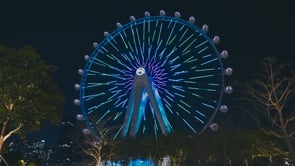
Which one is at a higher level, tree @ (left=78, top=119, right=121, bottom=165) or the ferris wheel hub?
the ferris wheel hub

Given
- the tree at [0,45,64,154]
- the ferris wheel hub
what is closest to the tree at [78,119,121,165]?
the ferris wheel hub

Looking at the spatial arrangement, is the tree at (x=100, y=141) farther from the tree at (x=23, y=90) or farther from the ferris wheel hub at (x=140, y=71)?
the tree at (x=23, y=90)

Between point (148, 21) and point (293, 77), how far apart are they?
16811 mm

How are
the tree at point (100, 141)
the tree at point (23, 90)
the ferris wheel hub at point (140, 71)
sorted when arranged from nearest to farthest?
1. the tree at point (23, 90)
2. the tree at point (100, 141)
3. the ferris wheel hub at point (140, 71)

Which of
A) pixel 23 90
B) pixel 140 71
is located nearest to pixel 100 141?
pixel 140 71

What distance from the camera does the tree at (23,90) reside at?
14.7 meters

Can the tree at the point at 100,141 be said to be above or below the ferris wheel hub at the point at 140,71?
below

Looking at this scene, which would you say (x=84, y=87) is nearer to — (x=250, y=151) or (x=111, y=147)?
(x=111, y=147)

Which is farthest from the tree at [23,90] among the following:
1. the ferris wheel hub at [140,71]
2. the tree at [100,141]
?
the ferris wheel hub at [140,71]

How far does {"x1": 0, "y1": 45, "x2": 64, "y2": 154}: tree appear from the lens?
48.1ft

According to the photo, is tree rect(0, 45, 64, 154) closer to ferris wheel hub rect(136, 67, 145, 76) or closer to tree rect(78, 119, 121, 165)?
A: tree rect(78, 119, 121, 165)

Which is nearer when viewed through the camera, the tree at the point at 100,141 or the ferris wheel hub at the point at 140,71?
the tree at the point at 100,141

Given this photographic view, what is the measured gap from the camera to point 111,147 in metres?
30.3

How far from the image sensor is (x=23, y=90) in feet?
48.8
